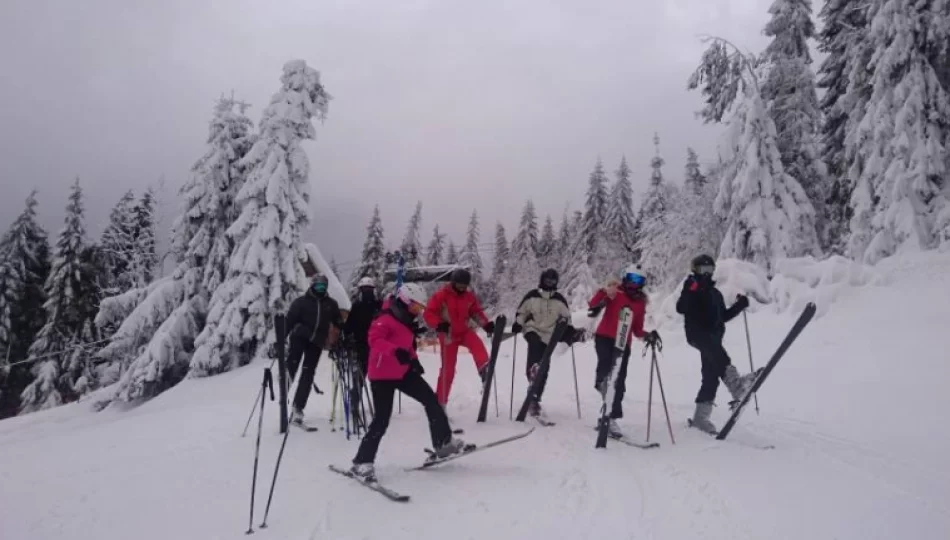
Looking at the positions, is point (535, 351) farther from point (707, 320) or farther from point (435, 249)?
point (435, 249)

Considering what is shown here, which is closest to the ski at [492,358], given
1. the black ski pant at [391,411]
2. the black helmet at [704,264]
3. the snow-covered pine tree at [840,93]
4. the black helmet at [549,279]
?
the black helmet at [549,279]

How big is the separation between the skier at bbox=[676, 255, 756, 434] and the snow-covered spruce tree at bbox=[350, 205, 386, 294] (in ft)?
138

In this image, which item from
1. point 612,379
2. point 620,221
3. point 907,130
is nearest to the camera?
point 612,379

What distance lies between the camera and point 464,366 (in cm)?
1898

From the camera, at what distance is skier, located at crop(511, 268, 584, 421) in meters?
8.62

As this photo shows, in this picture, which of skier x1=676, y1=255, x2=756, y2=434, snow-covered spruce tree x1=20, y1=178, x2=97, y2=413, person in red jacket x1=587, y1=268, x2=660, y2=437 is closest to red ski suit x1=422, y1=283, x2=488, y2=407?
person in red jacket x1=587, y1=268, x2=660, y2=437

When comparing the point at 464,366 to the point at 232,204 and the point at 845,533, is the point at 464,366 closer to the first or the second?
the point at 232,204

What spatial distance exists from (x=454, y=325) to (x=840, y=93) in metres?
21.9

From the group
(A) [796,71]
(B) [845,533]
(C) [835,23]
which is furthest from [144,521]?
(C) [835,23]

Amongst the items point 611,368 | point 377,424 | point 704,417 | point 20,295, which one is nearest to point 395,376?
point 377,424

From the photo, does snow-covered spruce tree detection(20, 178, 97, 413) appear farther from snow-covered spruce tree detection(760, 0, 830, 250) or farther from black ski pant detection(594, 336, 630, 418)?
snow-covered spruce tree detection(760, 0, 830, 250)

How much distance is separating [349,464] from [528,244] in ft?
169

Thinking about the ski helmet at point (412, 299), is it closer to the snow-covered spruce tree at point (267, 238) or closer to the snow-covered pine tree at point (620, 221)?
the snow-covered spruce tree at point (267, 238)

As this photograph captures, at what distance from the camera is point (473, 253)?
6028cm
